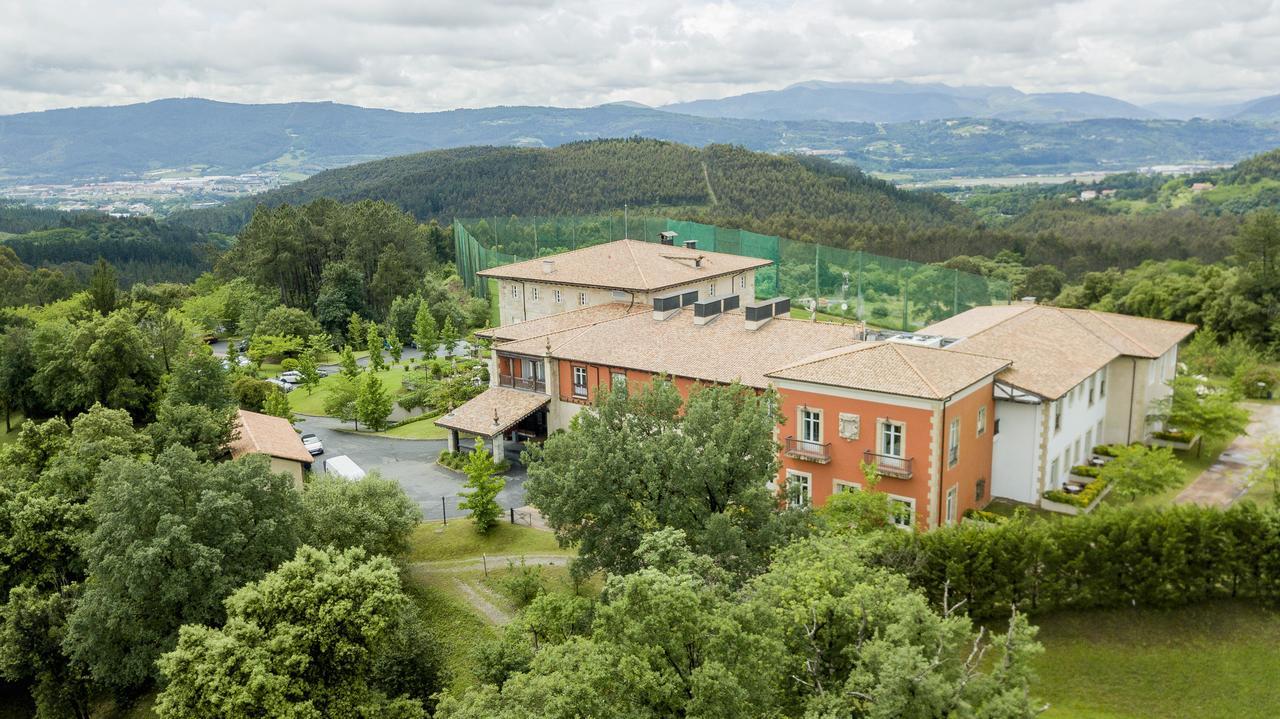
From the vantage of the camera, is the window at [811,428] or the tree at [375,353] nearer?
the window at [811,428]

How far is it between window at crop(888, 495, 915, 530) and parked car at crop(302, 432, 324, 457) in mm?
28001

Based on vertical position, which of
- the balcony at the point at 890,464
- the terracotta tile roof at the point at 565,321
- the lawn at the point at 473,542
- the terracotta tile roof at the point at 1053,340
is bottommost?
the lawn at the point at 473,542

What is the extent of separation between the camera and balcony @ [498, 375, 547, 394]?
42.3m

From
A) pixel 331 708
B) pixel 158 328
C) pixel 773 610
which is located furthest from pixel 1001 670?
pixel 158 328

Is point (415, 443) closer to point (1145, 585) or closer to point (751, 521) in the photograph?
point (751, 521)

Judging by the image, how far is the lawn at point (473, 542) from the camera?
3234 centimetres

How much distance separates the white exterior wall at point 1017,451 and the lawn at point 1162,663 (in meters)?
7.64

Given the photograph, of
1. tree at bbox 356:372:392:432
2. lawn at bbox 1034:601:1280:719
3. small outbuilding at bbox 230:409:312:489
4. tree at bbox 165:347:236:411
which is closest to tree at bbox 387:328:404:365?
tree at bbox 356:372:392:432

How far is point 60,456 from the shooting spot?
3384 centimetres

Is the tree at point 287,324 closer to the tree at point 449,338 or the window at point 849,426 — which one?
the tree at point 449,338

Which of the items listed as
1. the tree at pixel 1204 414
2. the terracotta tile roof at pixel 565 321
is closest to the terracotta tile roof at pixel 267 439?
the terracotta tile roof at pixel 565 321

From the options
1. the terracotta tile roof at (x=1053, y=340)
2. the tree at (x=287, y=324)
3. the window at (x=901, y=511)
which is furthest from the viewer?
the tree at (x=287, y=324)

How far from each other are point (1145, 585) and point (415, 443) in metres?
32.5

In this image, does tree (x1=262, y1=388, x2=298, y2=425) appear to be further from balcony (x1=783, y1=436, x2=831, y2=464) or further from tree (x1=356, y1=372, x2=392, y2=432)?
balcony (x1=783, y1=436, x2=831, y2=464)
